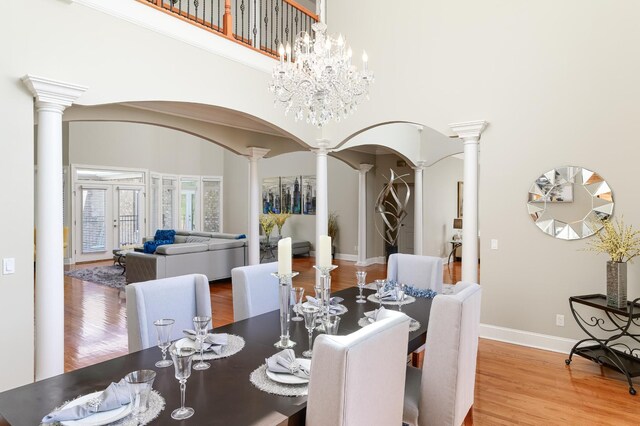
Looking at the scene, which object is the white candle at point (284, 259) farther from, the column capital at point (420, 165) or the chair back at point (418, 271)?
the column capital at point (420, 165)

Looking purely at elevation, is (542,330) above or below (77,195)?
below

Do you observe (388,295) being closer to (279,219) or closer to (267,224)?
(267,224)

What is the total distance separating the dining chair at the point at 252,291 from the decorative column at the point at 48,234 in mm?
1469

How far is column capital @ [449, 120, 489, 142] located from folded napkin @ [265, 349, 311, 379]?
361cm

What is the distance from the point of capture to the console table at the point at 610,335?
3.32 m

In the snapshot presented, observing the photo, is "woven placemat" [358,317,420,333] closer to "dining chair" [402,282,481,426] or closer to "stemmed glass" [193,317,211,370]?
"dining chair" [402,282,481,426]

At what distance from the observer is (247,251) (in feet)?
26.2

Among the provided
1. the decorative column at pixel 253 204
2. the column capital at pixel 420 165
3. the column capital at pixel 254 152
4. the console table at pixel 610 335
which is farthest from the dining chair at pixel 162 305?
the column capital at pixel 420 165

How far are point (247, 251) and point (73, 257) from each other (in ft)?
16.2

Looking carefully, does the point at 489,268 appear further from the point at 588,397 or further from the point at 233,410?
the point at 233,410

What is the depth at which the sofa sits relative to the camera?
6625 mm

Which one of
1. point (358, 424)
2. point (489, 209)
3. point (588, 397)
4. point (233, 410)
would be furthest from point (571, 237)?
point (233, 410)

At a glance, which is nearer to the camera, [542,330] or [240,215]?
[542,330]

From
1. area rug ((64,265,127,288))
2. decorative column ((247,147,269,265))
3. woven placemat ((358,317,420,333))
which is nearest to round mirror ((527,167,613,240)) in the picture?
woven placemat ((358,317,420,333))
